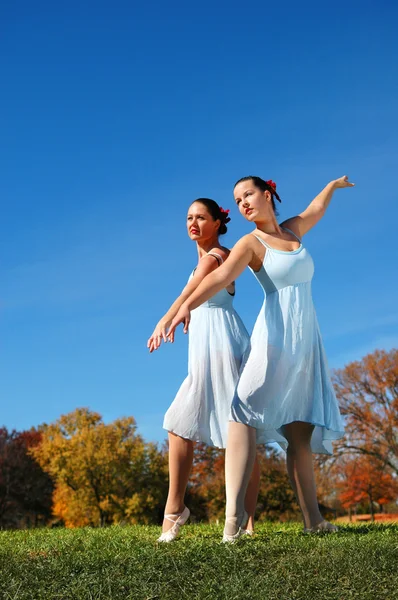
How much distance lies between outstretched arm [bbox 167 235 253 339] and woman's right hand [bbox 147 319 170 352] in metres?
0.05

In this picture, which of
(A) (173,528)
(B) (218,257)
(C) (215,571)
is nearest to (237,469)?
(C) (215,571)

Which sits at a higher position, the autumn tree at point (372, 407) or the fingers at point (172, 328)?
the autumn tree at point (372, 407)

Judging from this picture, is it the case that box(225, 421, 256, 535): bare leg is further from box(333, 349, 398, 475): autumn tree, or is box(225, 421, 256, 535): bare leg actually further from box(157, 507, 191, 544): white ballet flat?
box(333, 349, 398, 475): autumn tree

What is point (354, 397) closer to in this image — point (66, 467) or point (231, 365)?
point (66, 467)

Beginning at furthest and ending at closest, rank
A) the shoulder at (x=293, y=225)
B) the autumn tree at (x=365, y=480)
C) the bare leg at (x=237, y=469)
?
the autumn tree at (x=365, y=480) < the shoulder at (x=293, y=225) < the bare leg at (x=237, y=469)

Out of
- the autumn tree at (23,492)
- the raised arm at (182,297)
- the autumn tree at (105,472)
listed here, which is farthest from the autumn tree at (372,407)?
the raised arm at (182,297)

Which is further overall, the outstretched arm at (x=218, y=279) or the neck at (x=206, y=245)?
the neck at (x=206, y=245)

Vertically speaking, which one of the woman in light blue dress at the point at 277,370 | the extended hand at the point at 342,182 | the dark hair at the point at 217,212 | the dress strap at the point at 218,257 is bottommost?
the woman in light blue dress at the point at 277,370

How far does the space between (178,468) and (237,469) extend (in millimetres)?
786

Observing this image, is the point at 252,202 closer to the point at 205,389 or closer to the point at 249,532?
the point at 205,389

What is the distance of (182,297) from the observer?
5.21 meters

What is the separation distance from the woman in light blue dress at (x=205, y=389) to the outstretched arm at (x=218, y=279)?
1.15ft

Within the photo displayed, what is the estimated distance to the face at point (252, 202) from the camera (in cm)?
555

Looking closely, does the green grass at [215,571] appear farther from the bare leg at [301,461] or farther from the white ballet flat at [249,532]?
the bare leg at [301,461]
